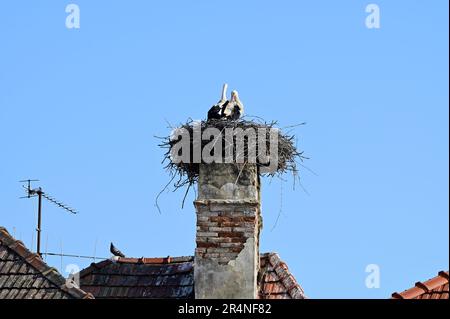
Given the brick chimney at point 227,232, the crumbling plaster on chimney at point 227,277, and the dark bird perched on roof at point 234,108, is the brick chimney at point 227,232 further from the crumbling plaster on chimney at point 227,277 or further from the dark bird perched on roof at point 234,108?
the dark bird perched on roof at point 234,108

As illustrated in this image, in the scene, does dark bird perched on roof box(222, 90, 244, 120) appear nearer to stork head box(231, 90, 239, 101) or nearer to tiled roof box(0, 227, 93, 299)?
stork head box(231, 90, 239, 101)

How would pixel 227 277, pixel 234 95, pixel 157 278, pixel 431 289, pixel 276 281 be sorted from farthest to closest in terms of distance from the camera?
pixel 234 95, pixel 157 278, pixel 276 281, pixel 227 277, pixel 431 289

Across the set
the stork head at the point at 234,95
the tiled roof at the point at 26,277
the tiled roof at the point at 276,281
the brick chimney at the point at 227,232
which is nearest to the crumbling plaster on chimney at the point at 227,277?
the brick chimney at the point at 227,232

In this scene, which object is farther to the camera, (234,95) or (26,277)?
(234,95)

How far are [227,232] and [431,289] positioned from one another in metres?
2.27

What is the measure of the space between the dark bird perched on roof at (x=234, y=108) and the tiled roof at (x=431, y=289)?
3144mm

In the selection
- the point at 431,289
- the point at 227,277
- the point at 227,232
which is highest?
the point at 227,232

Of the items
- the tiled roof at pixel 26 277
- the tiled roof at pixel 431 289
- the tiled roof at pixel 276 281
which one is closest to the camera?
the tiled roof at pixel 431 289

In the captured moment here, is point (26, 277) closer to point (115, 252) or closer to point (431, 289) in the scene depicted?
point (115, 252)

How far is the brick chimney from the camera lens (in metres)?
19.4

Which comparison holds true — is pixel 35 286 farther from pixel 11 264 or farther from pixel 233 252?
pixel 233 252

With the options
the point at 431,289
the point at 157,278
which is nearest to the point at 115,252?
the point at 157,278

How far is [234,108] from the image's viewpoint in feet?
68.0

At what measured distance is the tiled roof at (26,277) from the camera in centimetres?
1928
